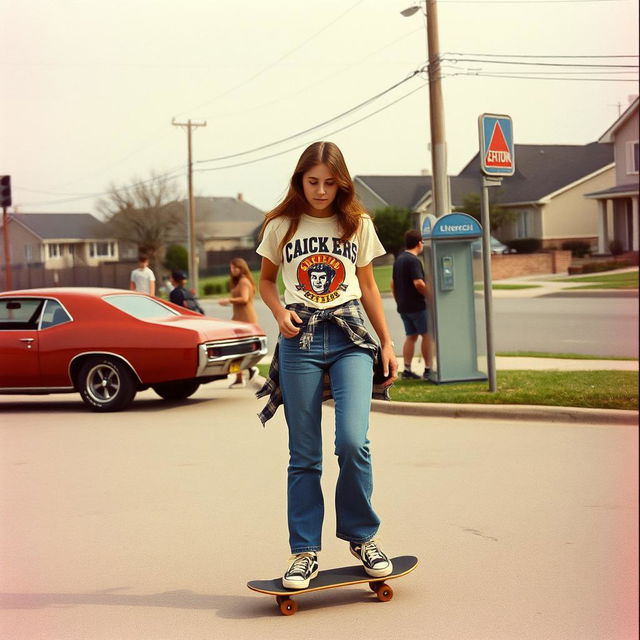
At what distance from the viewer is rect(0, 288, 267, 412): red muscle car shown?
1141 centimetres

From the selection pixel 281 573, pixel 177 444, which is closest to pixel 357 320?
pixel 281 573

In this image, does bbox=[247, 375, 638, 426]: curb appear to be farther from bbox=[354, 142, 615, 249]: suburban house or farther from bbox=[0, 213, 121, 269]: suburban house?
bbox=[0, 213, 121, 269]: suburban house

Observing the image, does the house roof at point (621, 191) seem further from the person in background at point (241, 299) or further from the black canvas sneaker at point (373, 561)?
the black canvas sneaker at point (373, 561)

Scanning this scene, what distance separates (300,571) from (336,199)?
1667 mm

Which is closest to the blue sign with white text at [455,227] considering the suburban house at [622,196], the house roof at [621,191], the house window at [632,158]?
the house roof at [621,191]

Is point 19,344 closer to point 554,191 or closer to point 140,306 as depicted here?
point 140,306

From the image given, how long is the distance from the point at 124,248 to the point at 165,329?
80.9 meters

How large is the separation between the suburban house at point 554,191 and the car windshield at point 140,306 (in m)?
47.8

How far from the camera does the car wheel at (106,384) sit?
37.8ft

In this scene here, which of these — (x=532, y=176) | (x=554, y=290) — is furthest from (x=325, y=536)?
(x=532, y=176)

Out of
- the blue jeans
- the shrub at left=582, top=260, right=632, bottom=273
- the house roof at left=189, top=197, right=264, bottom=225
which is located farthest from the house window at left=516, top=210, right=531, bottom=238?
the blue jeans

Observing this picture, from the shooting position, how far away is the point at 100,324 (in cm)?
1167

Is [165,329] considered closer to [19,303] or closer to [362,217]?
[19,303]

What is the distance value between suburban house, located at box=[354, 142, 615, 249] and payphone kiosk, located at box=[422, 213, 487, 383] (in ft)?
154
